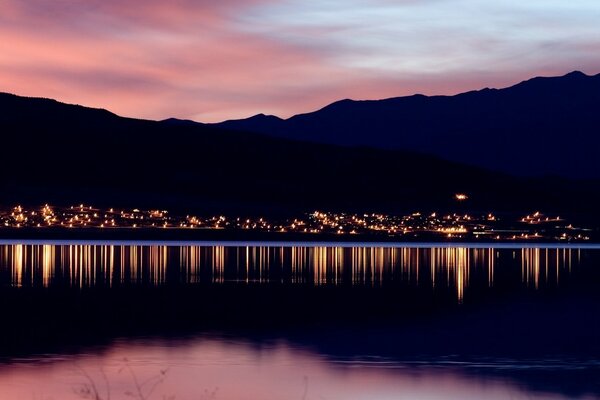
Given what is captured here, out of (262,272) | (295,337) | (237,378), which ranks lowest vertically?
(262,272)

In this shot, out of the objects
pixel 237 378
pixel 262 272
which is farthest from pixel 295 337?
pixel 262 272

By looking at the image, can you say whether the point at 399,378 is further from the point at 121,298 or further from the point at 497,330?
the point at 121,298

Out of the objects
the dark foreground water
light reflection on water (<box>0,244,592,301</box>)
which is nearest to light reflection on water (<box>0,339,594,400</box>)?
the dark foreground water

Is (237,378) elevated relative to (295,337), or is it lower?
elevated

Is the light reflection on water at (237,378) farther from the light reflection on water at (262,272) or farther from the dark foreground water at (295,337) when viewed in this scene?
the light reflection on water at (262,272)

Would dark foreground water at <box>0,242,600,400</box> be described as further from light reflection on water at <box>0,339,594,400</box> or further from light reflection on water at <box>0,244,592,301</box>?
light reflection on water at <box>0,244,592,301</box>

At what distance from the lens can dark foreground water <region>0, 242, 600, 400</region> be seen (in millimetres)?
28203

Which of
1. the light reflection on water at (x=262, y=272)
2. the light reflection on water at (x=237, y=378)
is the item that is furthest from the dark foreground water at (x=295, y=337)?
the light reflection on water at (x=262, y=272)

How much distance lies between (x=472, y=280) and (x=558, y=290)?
9.27 metres

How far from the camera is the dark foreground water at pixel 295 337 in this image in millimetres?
28203

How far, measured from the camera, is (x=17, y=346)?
35.1 meters

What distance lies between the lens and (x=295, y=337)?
38844mm

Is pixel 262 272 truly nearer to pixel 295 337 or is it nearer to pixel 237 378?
pixel 295 337

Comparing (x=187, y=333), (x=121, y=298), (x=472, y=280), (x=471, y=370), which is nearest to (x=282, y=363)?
(x=471, y=370)
